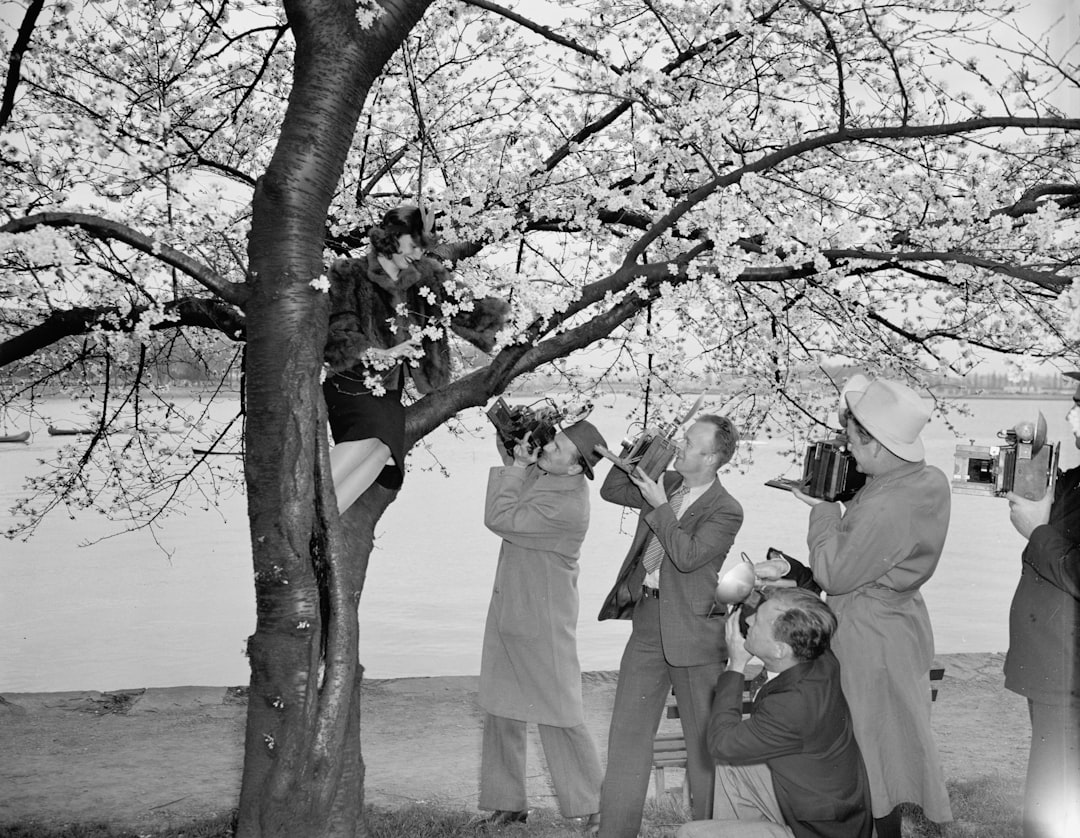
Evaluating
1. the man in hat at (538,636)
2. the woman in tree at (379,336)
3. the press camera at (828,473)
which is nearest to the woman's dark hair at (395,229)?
the woman in tree at (379,336)

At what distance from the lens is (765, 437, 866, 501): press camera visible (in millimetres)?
3213

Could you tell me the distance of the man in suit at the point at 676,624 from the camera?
3242 mm

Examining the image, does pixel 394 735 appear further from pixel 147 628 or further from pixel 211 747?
pixel 147 628

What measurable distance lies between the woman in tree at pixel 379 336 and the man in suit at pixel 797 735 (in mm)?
1269

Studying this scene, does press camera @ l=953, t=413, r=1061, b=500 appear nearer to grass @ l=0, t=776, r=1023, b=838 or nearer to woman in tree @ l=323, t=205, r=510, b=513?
grass @ l=0, t=776, r=1023, b=838

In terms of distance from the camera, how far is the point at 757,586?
294cm

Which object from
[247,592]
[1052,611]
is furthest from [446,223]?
[247,592]

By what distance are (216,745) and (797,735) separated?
315 cm

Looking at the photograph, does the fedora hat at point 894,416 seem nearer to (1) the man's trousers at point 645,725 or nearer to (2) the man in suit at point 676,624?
(2) the man in suit at point 676,624

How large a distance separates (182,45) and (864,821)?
14.2 ft

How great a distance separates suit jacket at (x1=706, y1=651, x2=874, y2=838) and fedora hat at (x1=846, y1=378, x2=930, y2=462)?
79 centimetres

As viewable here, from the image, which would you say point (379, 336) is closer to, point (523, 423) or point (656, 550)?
point (523, 423)

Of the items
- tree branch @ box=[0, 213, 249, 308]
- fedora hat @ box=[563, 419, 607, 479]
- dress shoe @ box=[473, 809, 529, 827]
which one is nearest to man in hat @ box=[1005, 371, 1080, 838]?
fedora hat @ box=[563, 419, 607, 479]

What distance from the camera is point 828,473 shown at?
3221mm
